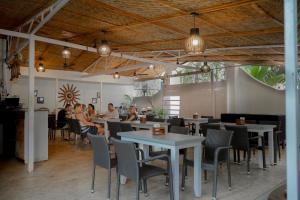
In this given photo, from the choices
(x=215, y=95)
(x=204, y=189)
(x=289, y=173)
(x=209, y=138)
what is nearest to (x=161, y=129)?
(x=209, y=138)

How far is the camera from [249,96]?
9.74 m

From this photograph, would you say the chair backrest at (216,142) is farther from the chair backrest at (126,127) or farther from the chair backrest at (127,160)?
the chair backrest at (126,127)

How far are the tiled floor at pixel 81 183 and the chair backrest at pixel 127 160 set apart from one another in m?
0.63

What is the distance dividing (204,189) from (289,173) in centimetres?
271

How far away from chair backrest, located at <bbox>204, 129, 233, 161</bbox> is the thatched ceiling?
6.11ft

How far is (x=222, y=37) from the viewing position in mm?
5238

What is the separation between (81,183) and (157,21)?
10.1 feet

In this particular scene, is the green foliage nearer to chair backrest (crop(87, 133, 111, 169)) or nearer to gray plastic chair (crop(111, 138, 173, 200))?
gray plastic chair (crop(111, 138, 173, 200))

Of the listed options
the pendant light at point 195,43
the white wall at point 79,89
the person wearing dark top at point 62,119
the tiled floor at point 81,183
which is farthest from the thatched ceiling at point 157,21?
the white wall at point 79,89

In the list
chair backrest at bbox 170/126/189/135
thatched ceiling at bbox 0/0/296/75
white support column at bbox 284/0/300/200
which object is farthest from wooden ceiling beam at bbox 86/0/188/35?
white support column at bbox 284/0/300/200

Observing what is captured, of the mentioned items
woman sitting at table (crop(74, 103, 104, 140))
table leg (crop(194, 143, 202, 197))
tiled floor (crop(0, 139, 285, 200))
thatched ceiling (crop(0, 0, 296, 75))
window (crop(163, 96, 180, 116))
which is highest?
thatched ceiling (crop(0, 0, 296, 75))

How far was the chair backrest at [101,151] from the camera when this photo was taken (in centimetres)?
341

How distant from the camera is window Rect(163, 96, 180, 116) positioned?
1247cm

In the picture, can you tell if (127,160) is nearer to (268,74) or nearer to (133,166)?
(133,166)
